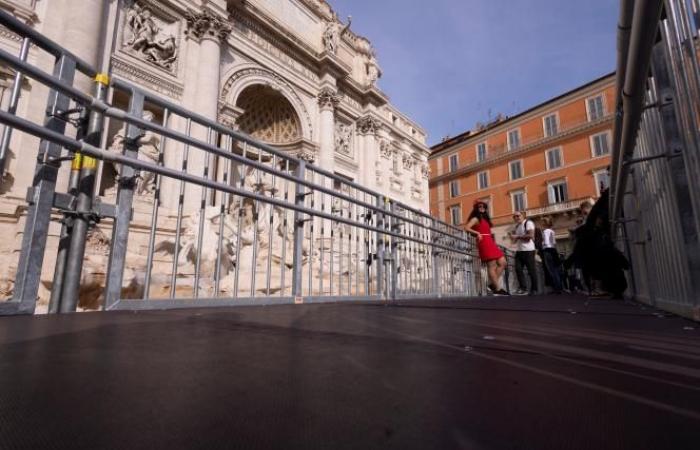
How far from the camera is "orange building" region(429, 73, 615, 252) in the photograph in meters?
21.8

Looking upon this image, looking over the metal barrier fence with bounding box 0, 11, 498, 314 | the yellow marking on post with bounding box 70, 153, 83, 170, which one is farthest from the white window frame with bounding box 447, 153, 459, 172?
the yellow marking on post with bounding box 70, 153, 83, 170

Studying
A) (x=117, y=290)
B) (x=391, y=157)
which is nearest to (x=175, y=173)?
(x=117, y=290)

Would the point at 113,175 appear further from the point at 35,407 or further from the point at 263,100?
the point at 35,407

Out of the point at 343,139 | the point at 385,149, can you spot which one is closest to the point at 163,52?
the point at 343,139

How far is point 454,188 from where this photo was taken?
2980 cm

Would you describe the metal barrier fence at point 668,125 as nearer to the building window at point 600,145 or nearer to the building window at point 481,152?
the building window at point 600,145

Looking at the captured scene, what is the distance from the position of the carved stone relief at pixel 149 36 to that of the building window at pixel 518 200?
22.4m

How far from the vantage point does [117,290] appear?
2.08 m

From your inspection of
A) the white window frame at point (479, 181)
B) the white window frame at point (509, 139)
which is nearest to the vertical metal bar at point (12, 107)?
the white window frame at point (509, 139)

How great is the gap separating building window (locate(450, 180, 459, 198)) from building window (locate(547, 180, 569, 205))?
715cm

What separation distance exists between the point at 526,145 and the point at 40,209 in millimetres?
27620

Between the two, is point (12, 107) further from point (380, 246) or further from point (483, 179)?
point (483, 179)

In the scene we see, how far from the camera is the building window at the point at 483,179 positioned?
2753cm

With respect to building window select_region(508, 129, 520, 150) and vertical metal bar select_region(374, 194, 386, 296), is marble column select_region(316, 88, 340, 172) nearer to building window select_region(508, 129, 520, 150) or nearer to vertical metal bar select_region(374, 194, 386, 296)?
vertical metal bar select_region(374, 194, 386, 296)
